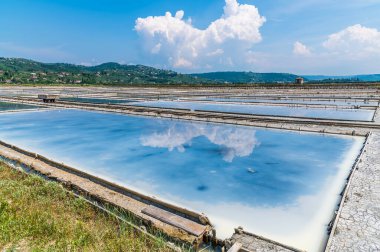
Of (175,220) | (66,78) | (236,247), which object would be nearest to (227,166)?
(175,220)

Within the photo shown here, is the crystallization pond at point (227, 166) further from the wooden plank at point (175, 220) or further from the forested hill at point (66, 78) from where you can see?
the forested hill at point (66, 78)

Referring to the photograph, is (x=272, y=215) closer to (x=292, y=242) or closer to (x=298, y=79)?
(x=292, y=242)

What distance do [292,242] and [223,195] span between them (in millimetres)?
2535

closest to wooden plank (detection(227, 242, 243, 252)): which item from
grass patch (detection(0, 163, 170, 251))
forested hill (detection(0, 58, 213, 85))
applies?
grass patch (detection(0, 163, 170, 251))

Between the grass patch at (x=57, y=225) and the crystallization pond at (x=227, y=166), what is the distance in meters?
1.72

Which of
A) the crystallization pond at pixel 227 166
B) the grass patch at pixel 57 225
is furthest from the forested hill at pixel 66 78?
the grass patch at pixel 57 225

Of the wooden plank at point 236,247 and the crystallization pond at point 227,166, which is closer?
the wooden plank at point 236,247

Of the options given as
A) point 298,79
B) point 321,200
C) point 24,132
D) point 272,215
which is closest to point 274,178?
point 321,200

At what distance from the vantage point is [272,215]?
670 centimetres

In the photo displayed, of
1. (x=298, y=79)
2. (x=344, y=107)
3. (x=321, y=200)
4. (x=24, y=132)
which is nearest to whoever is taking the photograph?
(x=321, y=200)

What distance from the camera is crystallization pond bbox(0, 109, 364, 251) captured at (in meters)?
6.63

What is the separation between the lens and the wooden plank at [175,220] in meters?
5.84

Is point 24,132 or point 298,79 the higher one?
point 298,79

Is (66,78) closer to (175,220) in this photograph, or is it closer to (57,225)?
(57,225)
